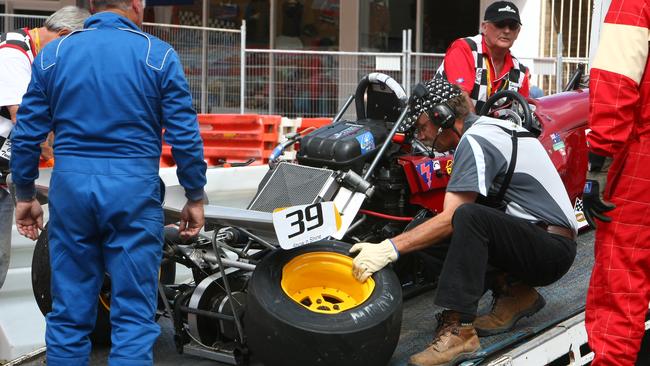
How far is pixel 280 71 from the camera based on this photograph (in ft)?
41.0

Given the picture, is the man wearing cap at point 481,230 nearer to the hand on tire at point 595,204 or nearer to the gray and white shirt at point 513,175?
the gray and white shirt at point 513,175

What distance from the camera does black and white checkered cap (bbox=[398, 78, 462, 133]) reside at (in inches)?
177

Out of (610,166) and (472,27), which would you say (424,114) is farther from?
(472,27)

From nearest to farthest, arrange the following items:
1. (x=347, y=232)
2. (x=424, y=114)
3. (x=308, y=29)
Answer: (x=424, y=114) → (x=347, y=232) → (x=308, y=29)

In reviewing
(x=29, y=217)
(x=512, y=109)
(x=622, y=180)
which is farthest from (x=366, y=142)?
(x=29, y=217)

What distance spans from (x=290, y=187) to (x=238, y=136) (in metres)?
6.17

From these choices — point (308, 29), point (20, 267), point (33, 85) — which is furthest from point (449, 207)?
point (308, 29)

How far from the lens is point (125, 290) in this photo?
377cm

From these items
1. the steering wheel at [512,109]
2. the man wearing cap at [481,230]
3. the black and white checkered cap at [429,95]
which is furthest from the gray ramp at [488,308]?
the black and white checkered cap at [429,95]

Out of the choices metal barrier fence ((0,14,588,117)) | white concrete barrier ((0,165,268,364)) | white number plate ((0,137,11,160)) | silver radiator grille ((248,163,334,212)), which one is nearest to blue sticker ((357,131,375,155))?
silver radiator grille ((248,163,334,212))

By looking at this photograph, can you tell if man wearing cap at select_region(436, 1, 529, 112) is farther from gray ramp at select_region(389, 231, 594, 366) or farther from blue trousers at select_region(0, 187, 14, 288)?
blue trousers at select_region(0, 187, 14, 288)

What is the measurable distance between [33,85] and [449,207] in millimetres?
1847

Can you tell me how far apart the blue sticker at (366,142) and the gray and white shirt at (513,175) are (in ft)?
1.90

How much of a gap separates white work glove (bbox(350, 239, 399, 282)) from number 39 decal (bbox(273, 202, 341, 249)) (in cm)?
16
